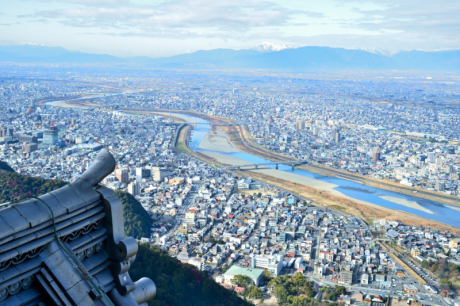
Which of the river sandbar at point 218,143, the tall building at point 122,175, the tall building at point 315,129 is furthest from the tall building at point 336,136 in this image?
the tall building at point 122,175

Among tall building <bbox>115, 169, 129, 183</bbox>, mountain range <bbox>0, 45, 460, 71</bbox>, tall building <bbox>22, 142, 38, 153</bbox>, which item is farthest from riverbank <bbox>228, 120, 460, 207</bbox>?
mountain range <bbox>0, 45, 460, 71</bbox>

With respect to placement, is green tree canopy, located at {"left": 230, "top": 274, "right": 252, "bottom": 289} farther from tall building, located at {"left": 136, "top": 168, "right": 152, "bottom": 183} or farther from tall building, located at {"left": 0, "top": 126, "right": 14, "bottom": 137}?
tall building, located at {"left": 0, "top": 126, "right": 14, "bottom": 137}

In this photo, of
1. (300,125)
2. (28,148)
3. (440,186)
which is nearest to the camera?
(440,186)

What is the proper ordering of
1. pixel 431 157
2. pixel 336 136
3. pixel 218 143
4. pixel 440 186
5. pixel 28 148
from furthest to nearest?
1. pixel 336 136
2. pixel 218 143
3. pixel 431 157
4. pixel 28 148
5. pixel 440 186

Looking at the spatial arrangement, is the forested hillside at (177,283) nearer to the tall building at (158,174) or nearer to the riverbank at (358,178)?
the tall building at (158,174)

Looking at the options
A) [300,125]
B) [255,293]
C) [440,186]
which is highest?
[255,293]

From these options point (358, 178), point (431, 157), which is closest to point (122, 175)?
point (358, 178)

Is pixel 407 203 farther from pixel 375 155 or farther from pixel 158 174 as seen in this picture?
pixel 158 174

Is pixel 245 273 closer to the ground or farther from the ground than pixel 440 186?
farther from the ground
